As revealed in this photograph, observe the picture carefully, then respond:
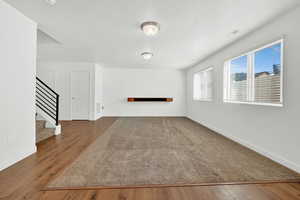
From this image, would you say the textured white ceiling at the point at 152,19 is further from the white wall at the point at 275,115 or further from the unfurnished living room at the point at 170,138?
the white wall at the point at 275,115

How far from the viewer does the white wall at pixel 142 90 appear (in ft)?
25.5

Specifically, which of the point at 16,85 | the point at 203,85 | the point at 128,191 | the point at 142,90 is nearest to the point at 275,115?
the point at 128,191

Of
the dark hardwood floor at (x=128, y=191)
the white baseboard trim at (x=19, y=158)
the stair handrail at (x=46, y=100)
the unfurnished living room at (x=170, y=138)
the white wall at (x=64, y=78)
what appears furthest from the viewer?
the white wall at (x=64, y=78)

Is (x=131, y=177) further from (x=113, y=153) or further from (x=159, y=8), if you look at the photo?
(x=159, y=8)

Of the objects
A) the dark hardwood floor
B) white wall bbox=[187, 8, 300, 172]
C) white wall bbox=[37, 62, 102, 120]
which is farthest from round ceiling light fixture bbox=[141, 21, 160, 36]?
white wall bbox=[37, 62, 102, 120]

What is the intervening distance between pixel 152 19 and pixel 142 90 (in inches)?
210

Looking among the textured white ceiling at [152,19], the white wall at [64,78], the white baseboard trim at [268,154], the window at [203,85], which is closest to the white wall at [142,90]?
the white wall at [64,78]

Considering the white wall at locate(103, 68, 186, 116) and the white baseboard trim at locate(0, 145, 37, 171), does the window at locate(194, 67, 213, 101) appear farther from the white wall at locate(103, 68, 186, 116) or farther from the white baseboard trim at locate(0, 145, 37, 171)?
the white baseboard trim at locate(0, 145, 37, 171)

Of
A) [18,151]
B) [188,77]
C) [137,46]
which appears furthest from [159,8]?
[188,77]

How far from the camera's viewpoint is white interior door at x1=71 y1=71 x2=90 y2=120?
6.57 m

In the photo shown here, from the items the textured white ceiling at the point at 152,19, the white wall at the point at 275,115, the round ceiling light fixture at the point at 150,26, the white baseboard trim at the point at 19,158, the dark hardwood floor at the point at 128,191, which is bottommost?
the dark hardwood floor at the point at 128,191

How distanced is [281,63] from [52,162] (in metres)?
3.98

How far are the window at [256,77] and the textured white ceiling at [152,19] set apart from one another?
0.52m

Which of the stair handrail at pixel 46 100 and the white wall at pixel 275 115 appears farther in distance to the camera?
the stair handrail at pixel 46 100
